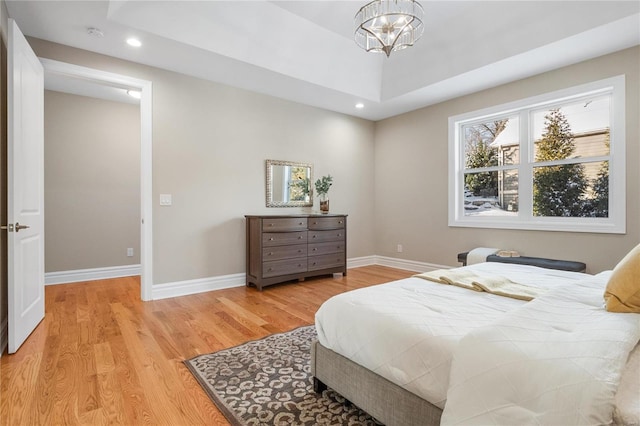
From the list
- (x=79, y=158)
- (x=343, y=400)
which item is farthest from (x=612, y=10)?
(x=79, y=158)

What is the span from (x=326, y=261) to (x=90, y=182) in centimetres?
355

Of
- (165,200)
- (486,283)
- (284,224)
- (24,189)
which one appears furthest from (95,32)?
(486,283)

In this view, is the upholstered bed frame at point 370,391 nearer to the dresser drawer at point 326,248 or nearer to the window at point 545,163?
the dresser drawer at point 326,248

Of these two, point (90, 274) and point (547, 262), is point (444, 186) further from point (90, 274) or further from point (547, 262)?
point (90, 274)

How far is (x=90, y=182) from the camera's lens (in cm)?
459

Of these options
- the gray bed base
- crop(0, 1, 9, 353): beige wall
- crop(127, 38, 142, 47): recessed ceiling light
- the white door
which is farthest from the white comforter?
crop(127, 38, 142, 47): recessed ceiling light

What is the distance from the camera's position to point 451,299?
166 cm

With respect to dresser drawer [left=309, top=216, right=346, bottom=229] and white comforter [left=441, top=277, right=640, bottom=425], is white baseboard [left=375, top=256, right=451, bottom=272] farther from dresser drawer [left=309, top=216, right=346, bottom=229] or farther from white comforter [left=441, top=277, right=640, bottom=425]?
white comforter [left=441, top=277, right=640, bottom=425]

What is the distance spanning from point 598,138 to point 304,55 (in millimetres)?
3445

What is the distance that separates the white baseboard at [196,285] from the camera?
365cm

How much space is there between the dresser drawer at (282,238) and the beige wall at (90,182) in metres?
2.37

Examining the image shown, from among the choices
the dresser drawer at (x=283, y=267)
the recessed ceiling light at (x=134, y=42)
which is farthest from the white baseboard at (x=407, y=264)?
the recessed ceiling light at (x=134, y=42)

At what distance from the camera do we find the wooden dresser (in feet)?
13.1

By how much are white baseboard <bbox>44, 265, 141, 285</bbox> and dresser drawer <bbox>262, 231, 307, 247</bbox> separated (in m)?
2.39
